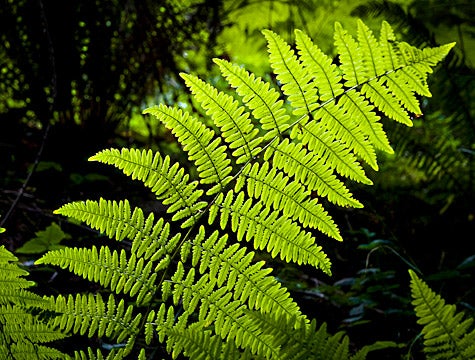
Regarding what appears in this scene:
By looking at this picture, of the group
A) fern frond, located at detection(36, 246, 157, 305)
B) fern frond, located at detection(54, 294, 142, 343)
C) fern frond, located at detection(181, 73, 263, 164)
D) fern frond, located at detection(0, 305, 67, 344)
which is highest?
fern frond, located at detection(181, 73, 263, 164)

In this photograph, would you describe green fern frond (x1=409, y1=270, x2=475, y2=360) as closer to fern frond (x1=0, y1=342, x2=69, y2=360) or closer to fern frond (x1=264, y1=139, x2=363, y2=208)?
fern frond (x1=264, y1=139, x2=363, y2=208)

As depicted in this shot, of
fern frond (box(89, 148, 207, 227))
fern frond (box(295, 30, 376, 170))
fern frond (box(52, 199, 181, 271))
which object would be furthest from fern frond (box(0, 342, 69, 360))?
fern frond (box(295, 30, 376, 170))

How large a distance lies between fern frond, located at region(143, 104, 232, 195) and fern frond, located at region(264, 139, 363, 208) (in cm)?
Answer: 12

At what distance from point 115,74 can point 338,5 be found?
1860 mm

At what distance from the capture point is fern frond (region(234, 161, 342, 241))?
1054mm

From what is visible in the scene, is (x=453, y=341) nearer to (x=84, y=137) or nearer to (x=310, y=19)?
(x=84, y=137)

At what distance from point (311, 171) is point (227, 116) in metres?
0.24

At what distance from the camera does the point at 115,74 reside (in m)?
2.79

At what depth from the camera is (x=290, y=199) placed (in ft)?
3.51

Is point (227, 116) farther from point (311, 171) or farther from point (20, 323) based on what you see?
point (20, 323)

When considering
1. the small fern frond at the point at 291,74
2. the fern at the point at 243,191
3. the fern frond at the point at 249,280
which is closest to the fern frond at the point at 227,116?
the fern at the point at 243,191

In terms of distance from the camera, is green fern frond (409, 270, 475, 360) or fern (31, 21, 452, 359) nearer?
green fern frond (409, 270, 475, 360)

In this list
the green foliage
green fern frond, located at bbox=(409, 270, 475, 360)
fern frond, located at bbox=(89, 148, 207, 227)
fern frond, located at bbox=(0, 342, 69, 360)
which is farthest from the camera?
the green foliage

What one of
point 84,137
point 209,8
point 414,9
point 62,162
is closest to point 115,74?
point 84,137
